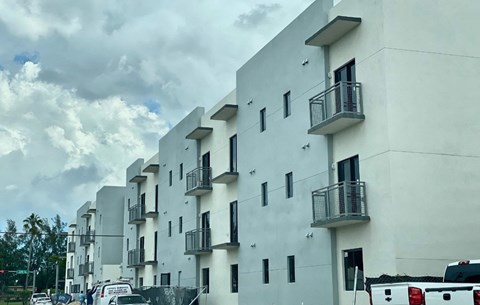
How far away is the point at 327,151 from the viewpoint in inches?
938

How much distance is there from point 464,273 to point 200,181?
23.0 meters

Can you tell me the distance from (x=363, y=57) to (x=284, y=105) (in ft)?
20.0

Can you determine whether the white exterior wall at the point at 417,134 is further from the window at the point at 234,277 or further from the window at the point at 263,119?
the window at the point at 234,277

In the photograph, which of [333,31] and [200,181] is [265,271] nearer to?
[200,181]

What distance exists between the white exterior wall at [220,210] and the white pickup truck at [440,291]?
18.0m

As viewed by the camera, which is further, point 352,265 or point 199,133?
point 199,133

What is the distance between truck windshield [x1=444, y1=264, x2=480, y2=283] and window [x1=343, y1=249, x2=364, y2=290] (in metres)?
6.24

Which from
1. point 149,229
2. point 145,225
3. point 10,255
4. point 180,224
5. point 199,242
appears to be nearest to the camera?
point 199,242

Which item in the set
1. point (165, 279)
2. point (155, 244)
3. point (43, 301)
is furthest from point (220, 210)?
point (43, 301)

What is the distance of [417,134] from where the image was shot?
2072cm

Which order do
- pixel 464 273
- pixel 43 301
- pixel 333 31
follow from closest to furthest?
pixel 464 273 → pixel 333 31 → pixel 43 301

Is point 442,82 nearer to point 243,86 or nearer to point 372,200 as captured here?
point 372,200

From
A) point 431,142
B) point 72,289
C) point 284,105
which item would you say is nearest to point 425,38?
point 431,142

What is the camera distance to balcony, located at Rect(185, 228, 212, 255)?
36216mm
